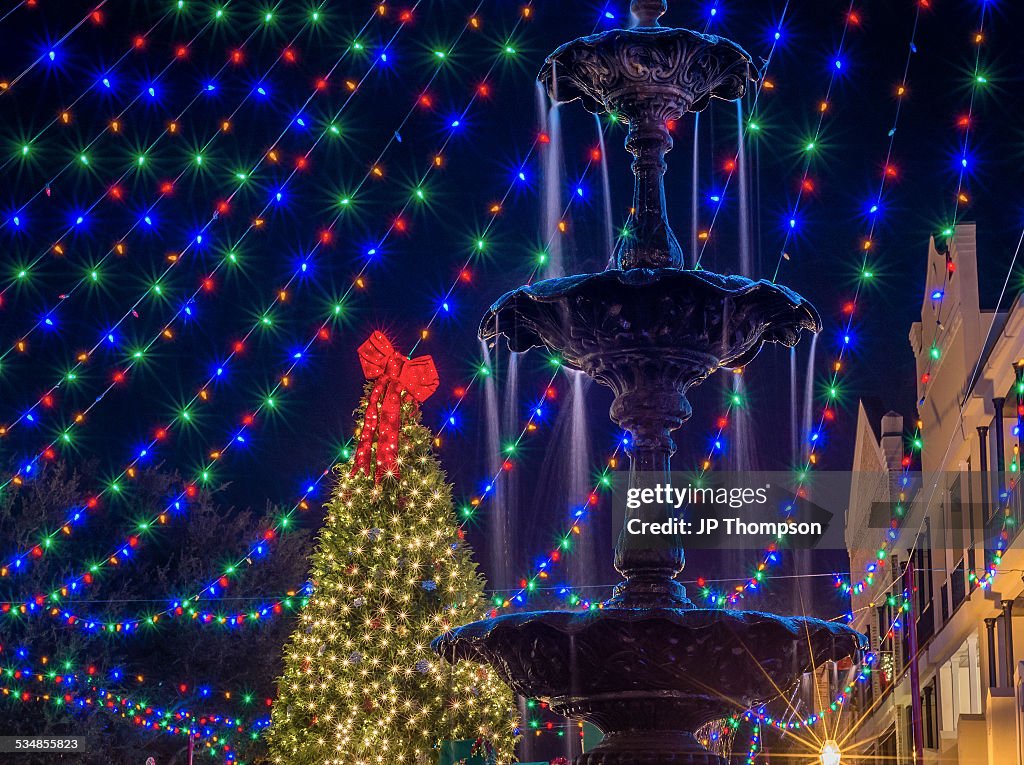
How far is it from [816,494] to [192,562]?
22779 mm

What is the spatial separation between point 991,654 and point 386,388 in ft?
32.8

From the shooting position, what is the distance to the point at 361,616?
1867 centimetres

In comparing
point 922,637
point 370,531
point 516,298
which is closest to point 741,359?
point 516,298

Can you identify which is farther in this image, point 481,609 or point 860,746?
point 860,746

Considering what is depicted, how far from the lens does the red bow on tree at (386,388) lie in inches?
768

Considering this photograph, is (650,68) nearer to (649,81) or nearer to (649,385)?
(649,81)

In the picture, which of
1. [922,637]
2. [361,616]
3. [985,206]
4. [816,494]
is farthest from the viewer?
[816,494]

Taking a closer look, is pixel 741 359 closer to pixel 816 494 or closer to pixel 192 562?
pixel 192 562

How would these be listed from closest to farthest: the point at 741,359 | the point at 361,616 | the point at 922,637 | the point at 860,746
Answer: the point at 741,359 → the point at 361,616 → the point at 922,637 → the point at 860,746

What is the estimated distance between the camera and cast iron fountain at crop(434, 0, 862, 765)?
6.71 metres

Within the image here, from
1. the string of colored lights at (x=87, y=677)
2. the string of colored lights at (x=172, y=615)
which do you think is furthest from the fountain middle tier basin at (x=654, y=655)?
the string of colored lights at (x=87, y=677)

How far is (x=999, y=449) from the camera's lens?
2188 centimetres
